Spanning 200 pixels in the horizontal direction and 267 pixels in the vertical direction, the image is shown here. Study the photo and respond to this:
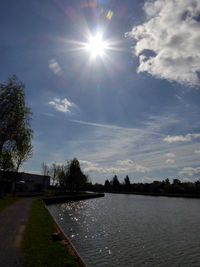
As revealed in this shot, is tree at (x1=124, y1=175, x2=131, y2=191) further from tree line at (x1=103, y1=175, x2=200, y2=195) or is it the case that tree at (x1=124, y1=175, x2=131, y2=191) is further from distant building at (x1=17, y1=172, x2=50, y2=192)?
distant building at (x1=17, y1=172, x2=50, y2=192)

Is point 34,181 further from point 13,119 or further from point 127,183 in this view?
point 127,183

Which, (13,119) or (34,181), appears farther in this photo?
(34,181)

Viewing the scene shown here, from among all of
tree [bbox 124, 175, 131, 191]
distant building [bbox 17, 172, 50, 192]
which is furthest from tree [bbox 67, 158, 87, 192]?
tree [bbox 124, 175, 131, 191]

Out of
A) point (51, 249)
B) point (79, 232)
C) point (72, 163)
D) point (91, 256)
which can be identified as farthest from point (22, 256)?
point (72, 163)

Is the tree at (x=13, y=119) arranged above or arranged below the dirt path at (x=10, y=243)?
above

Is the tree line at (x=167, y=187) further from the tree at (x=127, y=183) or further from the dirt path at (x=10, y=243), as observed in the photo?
the dirt path at (x=10, y=243)

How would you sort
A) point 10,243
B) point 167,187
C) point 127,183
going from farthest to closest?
Result: point 127,183 → point 167,187 → point 10,243

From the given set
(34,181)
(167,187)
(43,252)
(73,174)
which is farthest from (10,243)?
(167,187)

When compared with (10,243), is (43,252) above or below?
below

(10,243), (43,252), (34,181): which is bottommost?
(43,252)

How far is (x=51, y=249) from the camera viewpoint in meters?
11.6

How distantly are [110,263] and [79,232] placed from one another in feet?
30.3

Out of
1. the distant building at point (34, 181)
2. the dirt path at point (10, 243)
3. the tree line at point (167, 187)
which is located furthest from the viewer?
the tree line at point (167, 187)

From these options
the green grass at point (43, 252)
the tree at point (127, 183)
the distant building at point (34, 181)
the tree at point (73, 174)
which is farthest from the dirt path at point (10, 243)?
the tree at point (127, 183)
